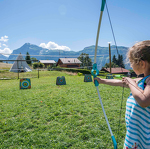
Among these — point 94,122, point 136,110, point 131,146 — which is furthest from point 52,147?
point 136,110

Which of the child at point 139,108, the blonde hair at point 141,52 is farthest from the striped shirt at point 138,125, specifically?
the blonde hair at point 141,52

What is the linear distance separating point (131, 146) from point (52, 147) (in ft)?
4.74

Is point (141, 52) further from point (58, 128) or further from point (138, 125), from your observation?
point (58, 128)

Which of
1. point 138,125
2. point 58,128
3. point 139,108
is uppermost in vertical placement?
point 139,108

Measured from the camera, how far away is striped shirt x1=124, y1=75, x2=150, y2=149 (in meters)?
0.91

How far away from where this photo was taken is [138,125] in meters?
0.95

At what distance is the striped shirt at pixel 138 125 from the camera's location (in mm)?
907

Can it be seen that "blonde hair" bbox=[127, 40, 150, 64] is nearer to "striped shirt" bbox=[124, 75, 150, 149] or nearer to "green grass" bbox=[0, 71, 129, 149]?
"striped shirt" bbox=[124, 75, 150, 149]

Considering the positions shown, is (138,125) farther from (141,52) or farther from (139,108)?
(141,52)

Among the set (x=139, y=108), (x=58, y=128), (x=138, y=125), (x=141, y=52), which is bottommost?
(x=58, y=128)

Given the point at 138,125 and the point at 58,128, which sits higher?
the point at 138,125

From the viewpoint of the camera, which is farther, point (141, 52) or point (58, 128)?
point (58, 128)

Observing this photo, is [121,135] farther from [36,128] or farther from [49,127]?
[36,128]

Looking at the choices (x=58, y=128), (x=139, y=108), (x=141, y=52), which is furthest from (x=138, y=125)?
(x=58, y=128)
